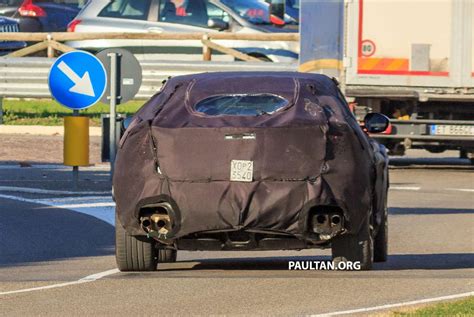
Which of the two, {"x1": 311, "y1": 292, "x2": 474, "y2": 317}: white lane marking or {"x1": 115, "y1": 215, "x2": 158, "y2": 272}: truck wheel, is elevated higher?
{"x1": 115, "y1": 215, "x2": 158, "y2": 272}: truck wheel

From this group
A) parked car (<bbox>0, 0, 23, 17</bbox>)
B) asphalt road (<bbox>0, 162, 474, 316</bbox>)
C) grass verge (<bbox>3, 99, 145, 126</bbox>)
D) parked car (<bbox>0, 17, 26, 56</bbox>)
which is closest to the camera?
asphalt road (<bbox>0, 162, 474, 316</bbox>)

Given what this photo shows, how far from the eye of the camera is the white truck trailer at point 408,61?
24719 millimetres

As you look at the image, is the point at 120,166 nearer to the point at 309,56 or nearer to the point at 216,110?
the point at 216,110

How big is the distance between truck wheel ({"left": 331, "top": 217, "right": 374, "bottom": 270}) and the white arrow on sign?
8.82 meters

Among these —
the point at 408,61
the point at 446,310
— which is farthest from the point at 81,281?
the point at 408,61

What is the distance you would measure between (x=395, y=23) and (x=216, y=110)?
13195mm

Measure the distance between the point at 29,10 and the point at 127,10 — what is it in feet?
21.5

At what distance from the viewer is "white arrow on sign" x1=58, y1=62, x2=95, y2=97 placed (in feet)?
66.5

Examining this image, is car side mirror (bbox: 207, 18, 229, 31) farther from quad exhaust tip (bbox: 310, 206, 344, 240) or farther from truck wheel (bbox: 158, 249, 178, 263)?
quad exhaust tip (bbox: 310, 206, 344, 240)

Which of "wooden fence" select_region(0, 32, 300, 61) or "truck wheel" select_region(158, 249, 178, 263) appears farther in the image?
"wooden fence" select_region(0, 32, 300, 61)

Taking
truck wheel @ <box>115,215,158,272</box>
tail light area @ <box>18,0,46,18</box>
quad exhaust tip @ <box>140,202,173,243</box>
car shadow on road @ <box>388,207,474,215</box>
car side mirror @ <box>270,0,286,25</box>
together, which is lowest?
car shadow on road @ <box>388,207,474,215</box>

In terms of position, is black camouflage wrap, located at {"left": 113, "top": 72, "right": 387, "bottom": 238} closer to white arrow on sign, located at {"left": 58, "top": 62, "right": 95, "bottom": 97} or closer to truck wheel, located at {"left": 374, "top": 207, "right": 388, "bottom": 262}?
truck wheel, located at {"left": 374, "top": 207, "right": 388, "bottom": 262}

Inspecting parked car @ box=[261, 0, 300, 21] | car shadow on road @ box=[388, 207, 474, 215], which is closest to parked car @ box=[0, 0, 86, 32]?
parked car @ box=[261, 0, 300, 21]

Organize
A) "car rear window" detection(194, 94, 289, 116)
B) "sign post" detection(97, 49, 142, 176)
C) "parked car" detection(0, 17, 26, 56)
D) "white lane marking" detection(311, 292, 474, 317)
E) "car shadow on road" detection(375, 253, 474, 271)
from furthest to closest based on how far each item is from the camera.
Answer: "parked car" detection(0, 17, 26, 56) < "sign post" detection(97, 49, 142, 176) < "car shadow on road" detection(375, 253, 474, 271) < "car rear window" detection(194, 94, 289, 116) < "white lane marking" detection(311, 292, 474, 317)
